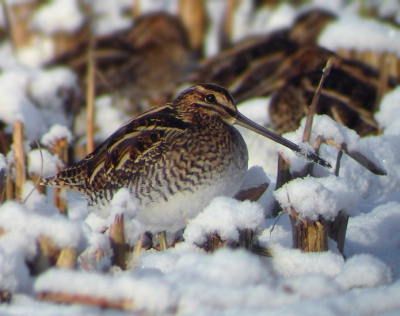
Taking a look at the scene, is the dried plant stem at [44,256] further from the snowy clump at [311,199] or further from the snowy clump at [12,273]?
the snowy clump at [311,199]

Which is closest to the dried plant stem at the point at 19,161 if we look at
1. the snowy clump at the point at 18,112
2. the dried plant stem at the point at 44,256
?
the snowy clump at the point at 18,112

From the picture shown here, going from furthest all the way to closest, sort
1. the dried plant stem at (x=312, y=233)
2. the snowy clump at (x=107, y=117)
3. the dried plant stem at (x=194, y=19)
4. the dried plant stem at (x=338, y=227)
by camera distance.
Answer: the dried plant stem at (x=194, y=19) < the snowy clump at (x=107, y=117) < the dried plant stem at (x=338, y=227) < the dried plant stem at (x=312, y=233)

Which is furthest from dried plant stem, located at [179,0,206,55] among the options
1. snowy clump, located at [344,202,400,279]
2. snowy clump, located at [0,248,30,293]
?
snowy clump, located at [0,248,30,293]

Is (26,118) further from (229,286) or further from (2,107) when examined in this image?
(229,286)

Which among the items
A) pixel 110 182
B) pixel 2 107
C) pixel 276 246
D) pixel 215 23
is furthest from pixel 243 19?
pixel 276 246

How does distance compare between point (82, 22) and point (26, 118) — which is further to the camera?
point (82, 22)

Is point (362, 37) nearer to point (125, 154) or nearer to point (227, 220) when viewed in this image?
point (125, 154)

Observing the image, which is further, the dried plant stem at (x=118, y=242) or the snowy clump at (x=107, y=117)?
the snowy clump at (x=107, y=117)
